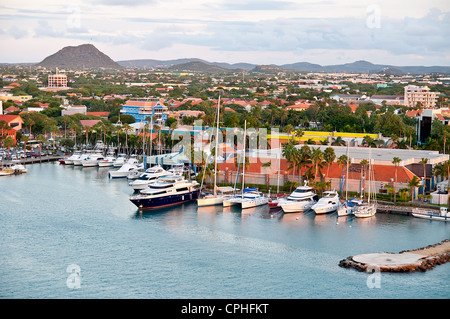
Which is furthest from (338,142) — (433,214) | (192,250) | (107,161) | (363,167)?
(192,250)

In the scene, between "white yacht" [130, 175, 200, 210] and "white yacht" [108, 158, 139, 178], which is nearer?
"white yacht" [130, 175, 200, 210]

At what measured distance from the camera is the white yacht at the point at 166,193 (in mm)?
23328

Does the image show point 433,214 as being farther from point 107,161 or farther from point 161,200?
point 107,161

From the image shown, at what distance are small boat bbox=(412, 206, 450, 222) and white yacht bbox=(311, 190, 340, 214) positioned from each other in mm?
2671

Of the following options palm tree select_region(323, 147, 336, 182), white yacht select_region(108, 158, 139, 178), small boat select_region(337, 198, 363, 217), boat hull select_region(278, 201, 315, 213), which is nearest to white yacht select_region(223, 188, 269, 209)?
boat hull select_region(278, 201, 315, 213)

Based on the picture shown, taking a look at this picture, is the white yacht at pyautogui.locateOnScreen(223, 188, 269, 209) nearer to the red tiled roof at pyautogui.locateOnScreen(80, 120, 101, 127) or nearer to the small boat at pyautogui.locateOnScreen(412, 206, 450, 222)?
the small boat at pyautogui.locateOnScreen(412, 206, 450, 222)

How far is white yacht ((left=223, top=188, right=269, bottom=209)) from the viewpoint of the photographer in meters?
23.1

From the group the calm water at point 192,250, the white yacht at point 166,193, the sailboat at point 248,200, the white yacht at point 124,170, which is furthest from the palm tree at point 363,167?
the white yacht at point 124,170

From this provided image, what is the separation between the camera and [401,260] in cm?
1647

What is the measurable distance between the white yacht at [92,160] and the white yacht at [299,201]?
46.2 ft
